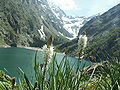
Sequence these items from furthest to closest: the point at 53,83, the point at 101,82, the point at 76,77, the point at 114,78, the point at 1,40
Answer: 1. the point at 1,40
2. the point at 101,82
3. the point at 114,78
4. the point at 76,77
5. the point at 53,83

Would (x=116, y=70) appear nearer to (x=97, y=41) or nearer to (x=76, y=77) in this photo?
(x=76, y=77)

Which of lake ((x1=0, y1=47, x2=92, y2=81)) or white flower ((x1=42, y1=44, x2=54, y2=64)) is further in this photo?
lake ((x1=0, y1=47, x2=92, y2=81))

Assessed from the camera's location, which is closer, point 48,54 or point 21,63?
point 48,54

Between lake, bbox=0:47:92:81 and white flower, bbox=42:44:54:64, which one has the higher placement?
lake, bbox=0:47:92:81

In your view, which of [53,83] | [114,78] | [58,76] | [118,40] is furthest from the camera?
[118,40]

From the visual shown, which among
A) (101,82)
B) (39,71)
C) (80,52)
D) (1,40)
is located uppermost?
(1,40)

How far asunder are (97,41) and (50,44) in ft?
621

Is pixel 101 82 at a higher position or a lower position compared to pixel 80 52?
lower

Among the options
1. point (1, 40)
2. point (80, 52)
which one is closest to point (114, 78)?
point (80, 52)

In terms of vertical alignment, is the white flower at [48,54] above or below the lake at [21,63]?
below

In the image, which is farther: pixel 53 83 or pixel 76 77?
pixel 76 77

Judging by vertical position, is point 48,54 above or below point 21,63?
below

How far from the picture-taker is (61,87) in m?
2.48

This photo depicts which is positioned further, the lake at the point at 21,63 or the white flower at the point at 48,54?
the lake at the point at 21,63
